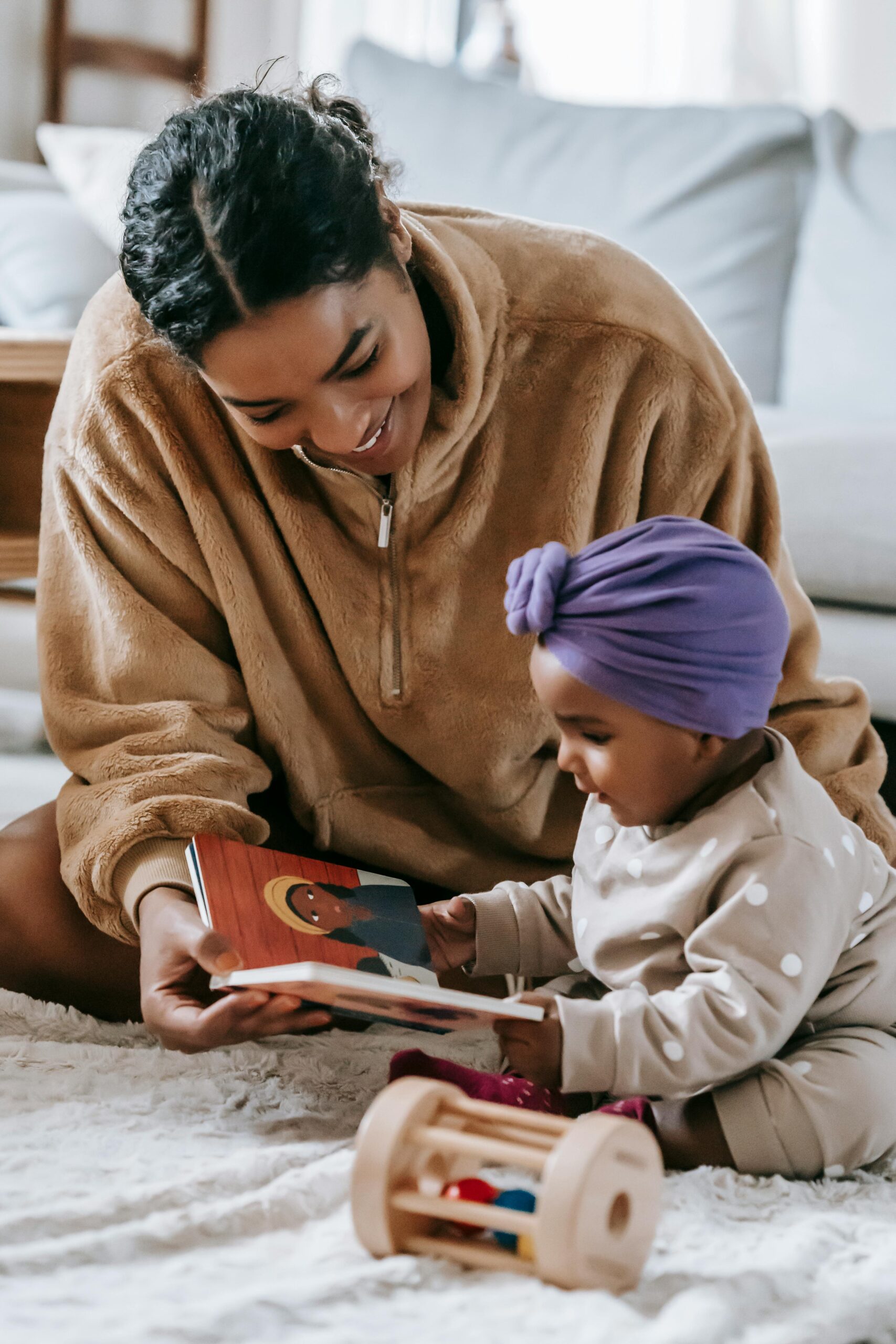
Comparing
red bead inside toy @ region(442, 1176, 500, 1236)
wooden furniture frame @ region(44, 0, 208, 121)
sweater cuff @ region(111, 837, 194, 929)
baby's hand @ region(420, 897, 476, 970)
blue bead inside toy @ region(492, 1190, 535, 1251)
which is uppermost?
wooden furniture frame @ region(44, 0, 208, 121)

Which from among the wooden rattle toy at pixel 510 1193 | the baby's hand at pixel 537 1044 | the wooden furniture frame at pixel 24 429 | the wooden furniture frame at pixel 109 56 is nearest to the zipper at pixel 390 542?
the baby's hand at pixel 537 1044

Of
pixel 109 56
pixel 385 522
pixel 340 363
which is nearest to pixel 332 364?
pixel 340 363

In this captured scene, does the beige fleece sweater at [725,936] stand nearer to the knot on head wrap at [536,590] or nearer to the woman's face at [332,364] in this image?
the knot on head wrap at [536,590]

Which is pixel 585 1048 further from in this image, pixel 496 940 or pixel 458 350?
pixel 458 350

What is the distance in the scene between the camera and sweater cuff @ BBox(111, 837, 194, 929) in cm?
101

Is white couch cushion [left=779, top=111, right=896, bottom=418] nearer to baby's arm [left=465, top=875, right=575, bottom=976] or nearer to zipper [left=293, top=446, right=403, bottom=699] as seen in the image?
zipper [left=293, top=446, right=403, bottom=699]

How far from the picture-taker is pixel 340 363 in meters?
0.95

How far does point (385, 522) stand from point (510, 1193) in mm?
582

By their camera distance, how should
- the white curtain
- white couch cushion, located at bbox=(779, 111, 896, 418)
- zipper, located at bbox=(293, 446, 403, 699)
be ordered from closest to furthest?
zipper, located at bbox=(293, 446, 403, 699) < white couch cushion, located at bbox=(779, 111, 896, 418) < the white curtain

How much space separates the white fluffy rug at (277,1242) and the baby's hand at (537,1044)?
10cm

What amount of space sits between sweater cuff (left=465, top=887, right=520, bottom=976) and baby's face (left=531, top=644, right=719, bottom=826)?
19 centimetres

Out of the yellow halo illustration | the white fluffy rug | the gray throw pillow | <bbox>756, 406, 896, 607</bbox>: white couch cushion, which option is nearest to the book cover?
the yellow halo illustration

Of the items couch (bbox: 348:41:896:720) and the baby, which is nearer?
the baby

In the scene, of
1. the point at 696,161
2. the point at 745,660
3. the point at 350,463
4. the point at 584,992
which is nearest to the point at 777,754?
the point at 745,660
